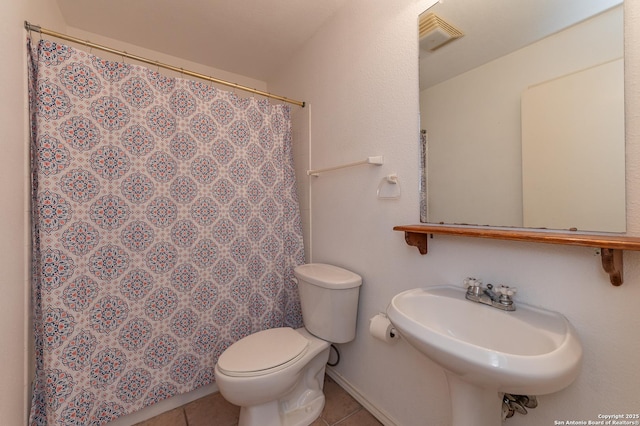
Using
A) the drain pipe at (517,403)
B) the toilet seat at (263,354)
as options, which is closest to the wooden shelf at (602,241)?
the drain pipe at (517,403)

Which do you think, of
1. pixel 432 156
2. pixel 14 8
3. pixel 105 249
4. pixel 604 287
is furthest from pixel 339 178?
pixel 14 8

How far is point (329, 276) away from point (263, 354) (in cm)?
51

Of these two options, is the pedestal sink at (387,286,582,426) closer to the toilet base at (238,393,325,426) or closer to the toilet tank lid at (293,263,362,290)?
the toilet tank lid at (293,263,362,290)

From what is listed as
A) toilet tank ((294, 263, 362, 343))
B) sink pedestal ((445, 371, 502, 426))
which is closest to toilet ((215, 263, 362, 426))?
toilet tank ((294, 263, 362, 343))

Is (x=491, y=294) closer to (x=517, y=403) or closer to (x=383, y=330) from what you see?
(x=517, y=403)

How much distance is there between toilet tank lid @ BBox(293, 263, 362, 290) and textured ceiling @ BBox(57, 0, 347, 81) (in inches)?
63.2

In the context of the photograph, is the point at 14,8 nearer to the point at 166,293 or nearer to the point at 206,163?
the point at 206,163

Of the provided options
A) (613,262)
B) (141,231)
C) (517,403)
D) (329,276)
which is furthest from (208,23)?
(517,403)

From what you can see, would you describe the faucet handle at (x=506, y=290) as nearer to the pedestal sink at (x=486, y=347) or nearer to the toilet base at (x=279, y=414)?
the pedestal sink at (x=486, y=347)

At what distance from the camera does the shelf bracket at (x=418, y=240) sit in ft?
3.44

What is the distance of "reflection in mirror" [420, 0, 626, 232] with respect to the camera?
0.68 m

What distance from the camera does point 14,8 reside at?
91 centimetres

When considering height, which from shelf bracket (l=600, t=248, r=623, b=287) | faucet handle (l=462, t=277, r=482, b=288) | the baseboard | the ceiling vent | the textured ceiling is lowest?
the baseboard

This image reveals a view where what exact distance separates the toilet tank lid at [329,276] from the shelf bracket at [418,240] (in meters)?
0.40
